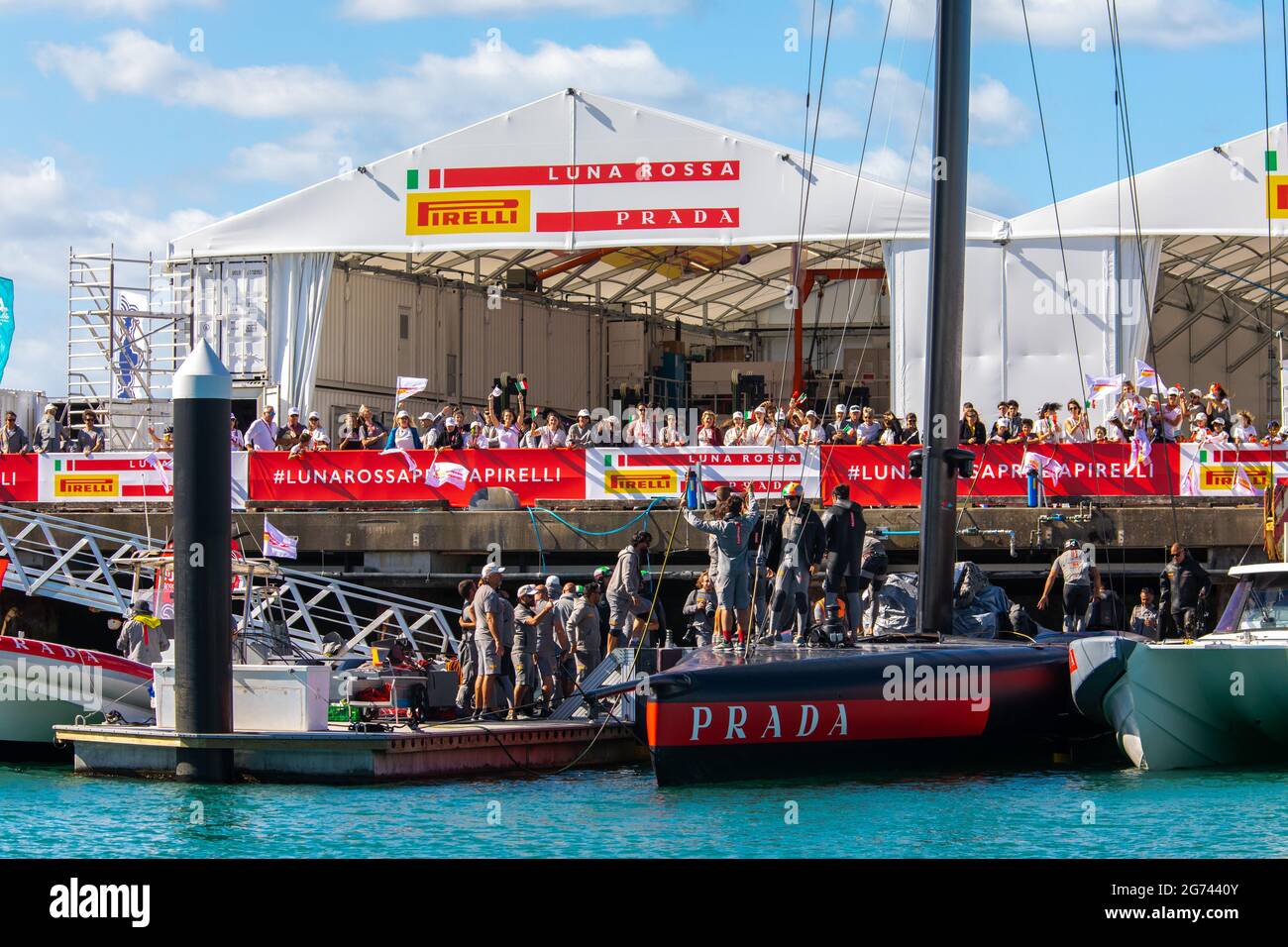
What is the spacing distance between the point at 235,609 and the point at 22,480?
629cm

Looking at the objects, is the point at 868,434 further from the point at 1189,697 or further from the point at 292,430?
the point at 1189,697

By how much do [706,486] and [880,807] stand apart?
421 inches

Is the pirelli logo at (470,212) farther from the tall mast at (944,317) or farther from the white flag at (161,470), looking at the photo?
the tall mast at (944,317)

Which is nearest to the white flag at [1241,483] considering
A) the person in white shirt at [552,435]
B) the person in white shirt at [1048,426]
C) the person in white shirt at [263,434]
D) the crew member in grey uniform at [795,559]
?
the person in white shirt at [1048,426]

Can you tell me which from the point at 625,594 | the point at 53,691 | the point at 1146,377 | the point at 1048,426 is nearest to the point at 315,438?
the point at 625,594

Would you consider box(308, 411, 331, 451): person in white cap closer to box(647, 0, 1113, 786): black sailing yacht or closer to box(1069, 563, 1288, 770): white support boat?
box(647, 0, 1113, 786): black sailing yacht

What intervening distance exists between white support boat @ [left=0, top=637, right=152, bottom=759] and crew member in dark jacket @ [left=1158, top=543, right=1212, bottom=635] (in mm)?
11488

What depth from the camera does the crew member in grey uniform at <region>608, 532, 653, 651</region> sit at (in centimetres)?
1950

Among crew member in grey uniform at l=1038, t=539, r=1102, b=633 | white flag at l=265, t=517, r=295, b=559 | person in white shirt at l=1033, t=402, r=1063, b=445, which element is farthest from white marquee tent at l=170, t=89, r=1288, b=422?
white flag at l=265, t=517, r=295, b=559

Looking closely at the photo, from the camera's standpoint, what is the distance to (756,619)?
62.6 feet

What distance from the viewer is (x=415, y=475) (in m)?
25.5

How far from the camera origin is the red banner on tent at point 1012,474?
78.3 ft
